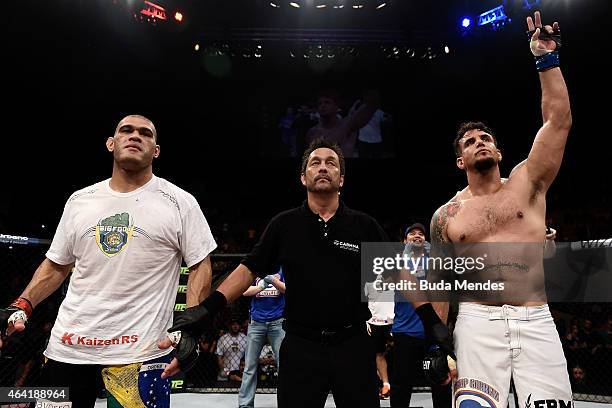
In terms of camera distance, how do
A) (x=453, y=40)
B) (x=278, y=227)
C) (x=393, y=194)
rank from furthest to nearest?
1. (x=393, y=194)
2. (x=453, y=40)
3. (x=278, y=227)

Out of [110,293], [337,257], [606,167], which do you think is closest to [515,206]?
[337,257]

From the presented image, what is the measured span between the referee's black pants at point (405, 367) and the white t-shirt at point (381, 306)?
0.80 feet

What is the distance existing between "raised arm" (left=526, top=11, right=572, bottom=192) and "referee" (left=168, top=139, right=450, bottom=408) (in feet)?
2.69

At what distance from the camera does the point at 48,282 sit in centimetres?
225

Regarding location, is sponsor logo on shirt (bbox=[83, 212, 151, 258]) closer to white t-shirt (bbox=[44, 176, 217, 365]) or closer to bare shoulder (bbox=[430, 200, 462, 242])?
white t-shirt (bbox=[44, 176, 217, 365])

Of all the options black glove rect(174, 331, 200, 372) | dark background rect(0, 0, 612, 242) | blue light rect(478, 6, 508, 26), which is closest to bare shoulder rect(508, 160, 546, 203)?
black glove rect(174, 331, 200, 372)

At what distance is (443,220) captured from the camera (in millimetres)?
2430

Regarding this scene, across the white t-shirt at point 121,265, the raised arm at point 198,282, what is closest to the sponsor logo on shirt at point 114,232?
the white t-shirt at point 121,265

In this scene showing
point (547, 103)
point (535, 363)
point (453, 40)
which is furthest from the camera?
point (453, 40)

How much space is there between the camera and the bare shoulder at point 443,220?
241cm

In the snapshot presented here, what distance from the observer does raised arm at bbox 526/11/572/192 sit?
211 centimetres

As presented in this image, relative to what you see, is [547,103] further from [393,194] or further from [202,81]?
[393,194]

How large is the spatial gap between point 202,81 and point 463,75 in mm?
6231

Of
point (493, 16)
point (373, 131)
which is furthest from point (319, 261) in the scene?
point (373, 131)
